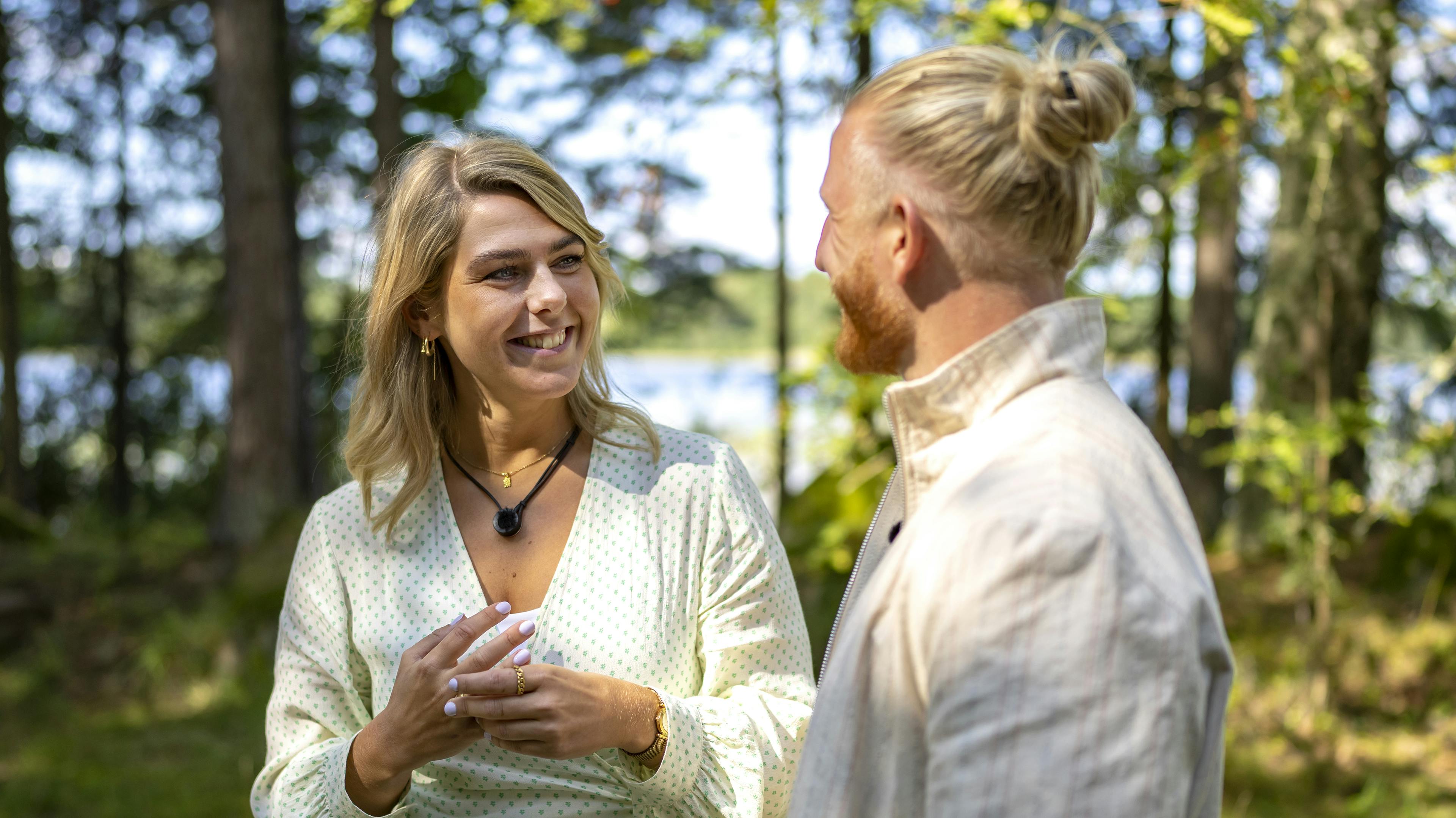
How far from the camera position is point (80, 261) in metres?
13.9

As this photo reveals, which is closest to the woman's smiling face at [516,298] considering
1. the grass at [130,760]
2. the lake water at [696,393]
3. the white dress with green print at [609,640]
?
the white dress with green print at [609,640]

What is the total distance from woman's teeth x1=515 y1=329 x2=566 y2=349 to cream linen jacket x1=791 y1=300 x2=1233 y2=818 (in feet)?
3.54

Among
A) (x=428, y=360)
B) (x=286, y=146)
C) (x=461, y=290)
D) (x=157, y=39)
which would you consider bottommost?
(x=428, y=360)

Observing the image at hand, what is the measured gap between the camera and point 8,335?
37.1ft

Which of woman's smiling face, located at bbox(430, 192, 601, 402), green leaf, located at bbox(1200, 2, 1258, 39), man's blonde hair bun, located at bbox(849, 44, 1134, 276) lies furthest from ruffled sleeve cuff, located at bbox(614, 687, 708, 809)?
green leaf, located at bbox(1200, 2, 1258, 39)

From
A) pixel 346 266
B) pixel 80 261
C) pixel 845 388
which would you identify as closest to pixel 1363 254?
pixel 845 388

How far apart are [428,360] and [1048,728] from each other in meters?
1.70

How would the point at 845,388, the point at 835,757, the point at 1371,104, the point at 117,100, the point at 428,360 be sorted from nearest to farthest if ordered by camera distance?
the point at 835,757
the point at 428,360
the point at 845,388
the point at 1371,104
the point at 117,100

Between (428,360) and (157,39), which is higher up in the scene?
(157,39)

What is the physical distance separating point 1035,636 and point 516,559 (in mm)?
1353

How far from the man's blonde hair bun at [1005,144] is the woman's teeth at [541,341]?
1013 mm

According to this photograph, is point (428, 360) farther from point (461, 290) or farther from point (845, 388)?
point (845, 388)

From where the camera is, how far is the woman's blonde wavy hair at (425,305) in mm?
2242

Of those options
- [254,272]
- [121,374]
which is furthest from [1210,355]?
[121,374]
